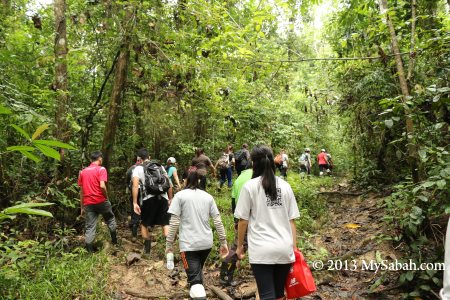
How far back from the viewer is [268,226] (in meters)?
3.42

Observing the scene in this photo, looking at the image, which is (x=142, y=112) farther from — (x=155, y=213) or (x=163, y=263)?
(x=163, y=263)

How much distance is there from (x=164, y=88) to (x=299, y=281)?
22.5 feet

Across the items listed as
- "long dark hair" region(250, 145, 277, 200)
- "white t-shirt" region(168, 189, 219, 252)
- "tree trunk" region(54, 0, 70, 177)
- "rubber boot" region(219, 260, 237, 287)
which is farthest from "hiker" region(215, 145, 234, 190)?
"long dark hair" region(250, 145, 277, 200)

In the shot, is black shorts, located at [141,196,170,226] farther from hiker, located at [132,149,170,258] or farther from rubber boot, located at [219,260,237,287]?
rubber boot, located at [219,260,237,287]

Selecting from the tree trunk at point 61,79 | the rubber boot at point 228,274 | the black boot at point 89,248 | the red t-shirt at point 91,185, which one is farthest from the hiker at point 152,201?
the tree trunk at point 61,79

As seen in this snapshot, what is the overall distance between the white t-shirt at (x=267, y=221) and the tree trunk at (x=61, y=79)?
545 centimetres

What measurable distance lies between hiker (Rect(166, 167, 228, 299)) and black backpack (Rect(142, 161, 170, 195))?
2.40m

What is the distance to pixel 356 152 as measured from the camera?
41.8ft

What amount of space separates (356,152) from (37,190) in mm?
10478

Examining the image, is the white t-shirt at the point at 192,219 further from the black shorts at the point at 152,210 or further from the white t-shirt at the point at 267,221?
the black shorts at the point at 152,210

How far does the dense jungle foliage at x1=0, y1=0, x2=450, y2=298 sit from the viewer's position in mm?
5293

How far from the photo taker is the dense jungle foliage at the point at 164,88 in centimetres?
529

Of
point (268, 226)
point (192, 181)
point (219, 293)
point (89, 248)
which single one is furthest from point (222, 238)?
point (89, 248)

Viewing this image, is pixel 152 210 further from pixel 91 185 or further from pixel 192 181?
pixel 192 181
